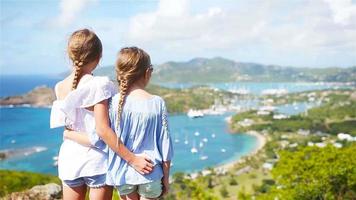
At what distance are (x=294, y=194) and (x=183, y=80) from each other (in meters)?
93.6

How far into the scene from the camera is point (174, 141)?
163 ft

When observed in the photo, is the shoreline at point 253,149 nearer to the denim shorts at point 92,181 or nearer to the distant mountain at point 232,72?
the denim shorts at point 92,181

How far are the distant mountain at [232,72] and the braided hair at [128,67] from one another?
96305 mm

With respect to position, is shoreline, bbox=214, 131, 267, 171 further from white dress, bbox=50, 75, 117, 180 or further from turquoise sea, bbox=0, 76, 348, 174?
white dress, bbox=50, 75, 117, 180

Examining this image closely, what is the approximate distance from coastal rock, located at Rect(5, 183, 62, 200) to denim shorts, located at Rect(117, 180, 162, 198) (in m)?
1.73

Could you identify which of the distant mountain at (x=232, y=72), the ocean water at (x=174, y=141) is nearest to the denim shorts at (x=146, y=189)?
the ocean water at (x=174, y=141)

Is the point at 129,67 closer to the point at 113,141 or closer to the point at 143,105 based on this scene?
the point at 143,105

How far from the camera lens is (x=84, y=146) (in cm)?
160

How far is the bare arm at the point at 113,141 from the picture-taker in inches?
60.9

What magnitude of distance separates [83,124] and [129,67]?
11.3 inches

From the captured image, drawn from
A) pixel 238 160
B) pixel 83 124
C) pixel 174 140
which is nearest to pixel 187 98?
pixel 174 140

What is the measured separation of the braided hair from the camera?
1540mm

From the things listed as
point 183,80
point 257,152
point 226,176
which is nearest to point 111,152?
point 226,176

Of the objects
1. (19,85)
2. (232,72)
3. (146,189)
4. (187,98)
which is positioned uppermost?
(146,189)
